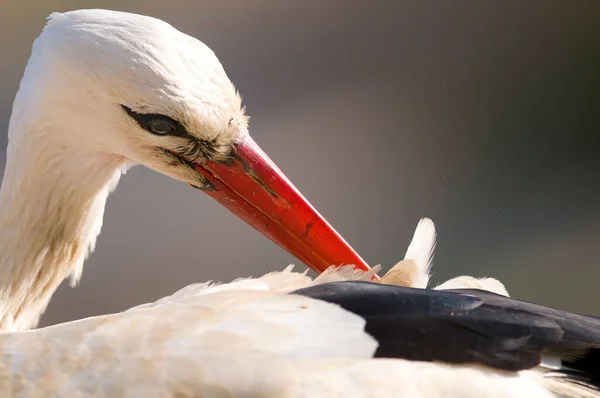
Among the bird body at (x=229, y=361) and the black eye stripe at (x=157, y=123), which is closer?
the bird body at (x=229, y=361)

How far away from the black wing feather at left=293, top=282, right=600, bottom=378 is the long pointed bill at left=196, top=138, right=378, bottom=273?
0.73 feet

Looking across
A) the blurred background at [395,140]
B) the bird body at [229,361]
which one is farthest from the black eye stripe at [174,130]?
the blurred background at [395,140]

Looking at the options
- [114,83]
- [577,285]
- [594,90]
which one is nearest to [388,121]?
[594,90]

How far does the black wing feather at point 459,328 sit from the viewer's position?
91 centimetres

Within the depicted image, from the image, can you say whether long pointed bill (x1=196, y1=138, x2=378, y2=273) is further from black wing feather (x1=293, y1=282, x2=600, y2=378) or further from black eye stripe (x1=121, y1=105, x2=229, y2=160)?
black wing feather (x1=293, y1=282, x2=600, y2=378)

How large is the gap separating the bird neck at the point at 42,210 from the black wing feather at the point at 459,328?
0.43 metres

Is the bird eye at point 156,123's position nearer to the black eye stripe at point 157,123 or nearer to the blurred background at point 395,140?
the black eye stripe at point 157,123

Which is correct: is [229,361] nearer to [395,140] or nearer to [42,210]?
[42,210]

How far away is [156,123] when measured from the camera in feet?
3.57

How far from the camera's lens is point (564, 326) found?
38.1 inches

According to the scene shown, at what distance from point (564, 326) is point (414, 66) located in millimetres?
1722

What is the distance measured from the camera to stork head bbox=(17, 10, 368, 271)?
3.39 feet

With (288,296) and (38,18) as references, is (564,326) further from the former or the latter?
(38,18)

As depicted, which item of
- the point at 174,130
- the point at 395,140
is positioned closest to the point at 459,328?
the point at 174,130
